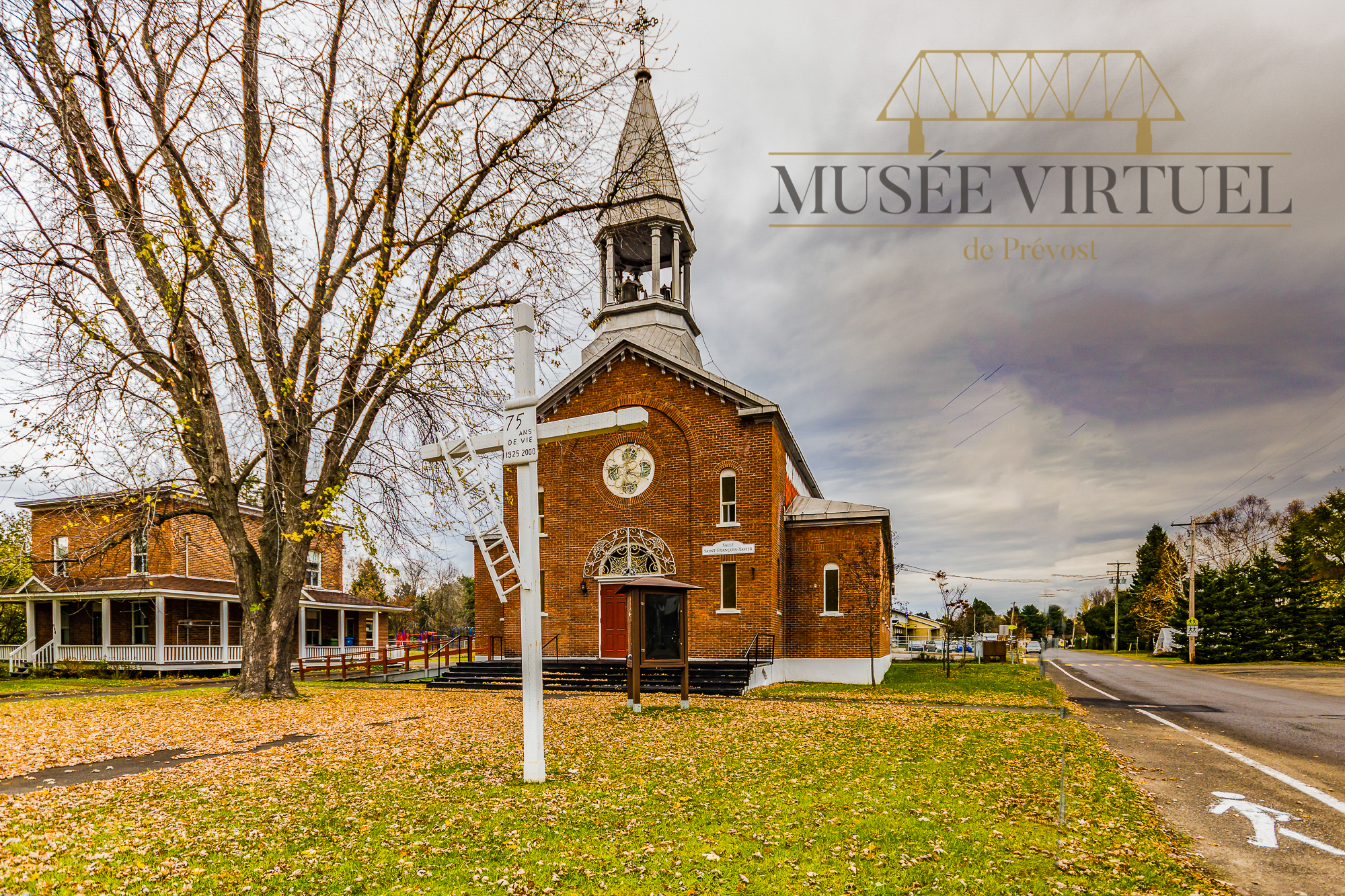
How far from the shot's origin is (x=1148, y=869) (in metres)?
5.17

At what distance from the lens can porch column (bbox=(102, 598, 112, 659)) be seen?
91.0 feet

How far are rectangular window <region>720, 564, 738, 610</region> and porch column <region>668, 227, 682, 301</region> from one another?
34.9 ft

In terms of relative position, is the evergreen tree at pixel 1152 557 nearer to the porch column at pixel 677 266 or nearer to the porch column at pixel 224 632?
the porch column at pixel 677 266

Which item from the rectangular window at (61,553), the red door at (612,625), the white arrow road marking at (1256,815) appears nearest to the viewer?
the white arrow road marking at (1256,815)

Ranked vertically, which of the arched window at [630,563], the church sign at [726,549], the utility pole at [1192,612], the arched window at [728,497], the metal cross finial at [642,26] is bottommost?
the utility pole at [1192,612]

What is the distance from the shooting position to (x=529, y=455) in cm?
796

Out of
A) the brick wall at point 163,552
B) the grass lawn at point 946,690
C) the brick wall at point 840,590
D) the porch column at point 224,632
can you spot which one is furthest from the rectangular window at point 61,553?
the grass lawn at point 946,690

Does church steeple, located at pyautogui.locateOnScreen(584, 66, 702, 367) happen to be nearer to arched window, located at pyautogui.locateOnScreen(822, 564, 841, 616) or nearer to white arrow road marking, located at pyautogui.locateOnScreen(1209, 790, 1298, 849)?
arched window, located at pyautogui.locateOnScreen(822, 564, 841, 616)

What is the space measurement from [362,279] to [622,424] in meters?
8.23

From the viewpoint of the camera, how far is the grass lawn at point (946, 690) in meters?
16.4

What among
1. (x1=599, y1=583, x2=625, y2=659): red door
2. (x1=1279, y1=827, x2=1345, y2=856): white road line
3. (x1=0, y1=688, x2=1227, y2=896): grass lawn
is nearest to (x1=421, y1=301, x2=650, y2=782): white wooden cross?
(x1=0, y1=688, x2=1227, y2=896): grass lawn

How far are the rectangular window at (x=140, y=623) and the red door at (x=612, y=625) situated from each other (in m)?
19.7

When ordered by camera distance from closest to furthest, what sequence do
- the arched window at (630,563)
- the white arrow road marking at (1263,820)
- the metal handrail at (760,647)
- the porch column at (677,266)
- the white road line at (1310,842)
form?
the white road line at (1310,842) < the white arrow road marking at (1263,820) < the metal handrail at (760,647) < the arched window at (630,563) < the porch column at (677,266)

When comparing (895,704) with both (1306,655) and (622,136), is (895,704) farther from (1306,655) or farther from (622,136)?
(1306,655)
